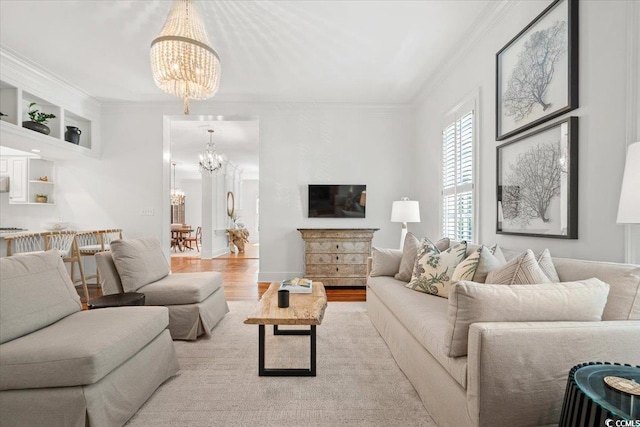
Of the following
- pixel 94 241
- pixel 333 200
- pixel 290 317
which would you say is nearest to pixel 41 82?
pixel 94 241

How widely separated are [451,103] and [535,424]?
3.56m

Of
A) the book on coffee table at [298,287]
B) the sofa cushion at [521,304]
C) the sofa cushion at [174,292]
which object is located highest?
the sofa cushion at [521,304]

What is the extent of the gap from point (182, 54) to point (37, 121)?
3253 mm

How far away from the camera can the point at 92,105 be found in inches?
206

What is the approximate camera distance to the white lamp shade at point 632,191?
4.10 feet

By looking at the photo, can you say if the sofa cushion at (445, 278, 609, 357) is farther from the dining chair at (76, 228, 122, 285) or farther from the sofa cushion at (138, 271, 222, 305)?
the dining chair at (76, 228, 122, 285)

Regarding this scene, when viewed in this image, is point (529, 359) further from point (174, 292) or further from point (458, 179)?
point (458, 179)

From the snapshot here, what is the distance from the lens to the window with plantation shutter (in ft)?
11.7

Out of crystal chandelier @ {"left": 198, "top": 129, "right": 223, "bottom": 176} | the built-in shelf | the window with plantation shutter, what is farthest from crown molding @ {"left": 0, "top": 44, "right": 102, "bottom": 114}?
the window with plantation shutter

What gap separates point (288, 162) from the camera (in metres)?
5.45

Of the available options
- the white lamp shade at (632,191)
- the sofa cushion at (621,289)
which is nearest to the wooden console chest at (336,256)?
the sofa cushion at (621,289)

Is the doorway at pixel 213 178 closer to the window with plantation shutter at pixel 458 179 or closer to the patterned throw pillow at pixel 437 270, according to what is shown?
the window with plantation shutter at pixel 458 179

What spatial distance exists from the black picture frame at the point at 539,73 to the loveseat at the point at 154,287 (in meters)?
3.04

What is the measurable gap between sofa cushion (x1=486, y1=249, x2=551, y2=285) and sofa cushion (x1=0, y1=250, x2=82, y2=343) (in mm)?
2538
